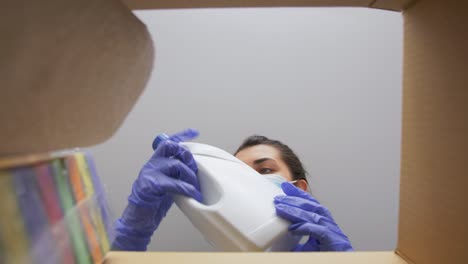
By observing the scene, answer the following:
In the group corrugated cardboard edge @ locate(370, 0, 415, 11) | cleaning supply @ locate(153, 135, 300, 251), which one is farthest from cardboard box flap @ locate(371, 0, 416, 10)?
cleaning supply @ locate(153, 135, 300, 251)

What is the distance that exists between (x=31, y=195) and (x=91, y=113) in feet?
0.21

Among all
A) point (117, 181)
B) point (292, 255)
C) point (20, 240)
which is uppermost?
point (20, 240)

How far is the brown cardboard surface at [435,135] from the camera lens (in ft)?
0.94

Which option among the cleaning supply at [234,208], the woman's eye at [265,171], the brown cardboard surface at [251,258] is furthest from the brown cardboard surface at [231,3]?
the woman's eye at [265,171]

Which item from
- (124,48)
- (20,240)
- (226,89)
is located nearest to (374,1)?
(124,48)

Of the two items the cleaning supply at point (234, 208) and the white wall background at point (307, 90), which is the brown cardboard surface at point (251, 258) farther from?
the white wall background at point (307, 90)

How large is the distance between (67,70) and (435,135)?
289mm

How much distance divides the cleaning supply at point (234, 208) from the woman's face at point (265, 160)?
0.39 m

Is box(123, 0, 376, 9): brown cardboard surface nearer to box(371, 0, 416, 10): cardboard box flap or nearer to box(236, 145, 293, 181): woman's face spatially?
box(371, 0, 416, 10): cardboard box flap

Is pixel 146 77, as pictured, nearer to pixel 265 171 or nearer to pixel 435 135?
pixel 435 135

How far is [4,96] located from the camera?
16 cm

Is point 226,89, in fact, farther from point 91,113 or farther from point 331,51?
point 91,113

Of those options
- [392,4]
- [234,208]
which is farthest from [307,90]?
[392,4]

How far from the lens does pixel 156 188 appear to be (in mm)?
761
